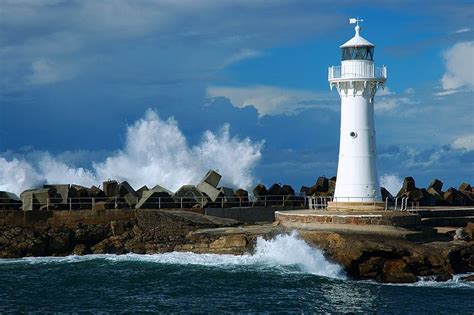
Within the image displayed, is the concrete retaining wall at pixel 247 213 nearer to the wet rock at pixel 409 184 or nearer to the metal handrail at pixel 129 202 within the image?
the metal handrail at pixel 129 202

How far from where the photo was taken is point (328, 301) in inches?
738

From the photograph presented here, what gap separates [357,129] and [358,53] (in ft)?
7.72

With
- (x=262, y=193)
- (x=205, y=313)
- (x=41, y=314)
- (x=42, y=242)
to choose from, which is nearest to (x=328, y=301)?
(x=205, y=313)

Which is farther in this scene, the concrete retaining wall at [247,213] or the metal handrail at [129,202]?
the concrete retaining wall at [247,213]

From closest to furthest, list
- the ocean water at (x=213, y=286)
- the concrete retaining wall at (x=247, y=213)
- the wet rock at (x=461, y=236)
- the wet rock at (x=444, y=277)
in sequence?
the ocean water at (x=213, y=286)
the wet rock at (x=444, y=277)
the wet rock at (x=461, y=236)
the concrete retaining wall at (x=247, y=213)

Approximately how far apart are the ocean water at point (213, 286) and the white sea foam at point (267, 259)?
0.03 metres

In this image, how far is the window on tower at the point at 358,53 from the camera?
2636cm

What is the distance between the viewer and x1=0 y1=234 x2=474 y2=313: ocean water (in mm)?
18188

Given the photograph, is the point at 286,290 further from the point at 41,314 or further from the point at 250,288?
the point at 41,314

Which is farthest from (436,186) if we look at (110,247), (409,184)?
(110,247)

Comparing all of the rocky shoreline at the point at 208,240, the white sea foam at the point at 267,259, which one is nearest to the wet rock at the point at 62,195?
the rocky shoreline at the point at 208,240

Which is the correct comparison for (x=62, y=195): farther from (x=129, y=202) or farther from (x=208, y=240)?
(x=208, y=240)

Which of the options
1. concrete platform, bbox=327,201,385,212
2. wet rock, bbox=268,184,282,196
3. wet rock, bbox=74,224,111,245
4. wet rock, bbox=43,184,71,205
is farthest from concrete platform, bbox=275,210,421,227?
wet rock, bbox=43,184,71,205

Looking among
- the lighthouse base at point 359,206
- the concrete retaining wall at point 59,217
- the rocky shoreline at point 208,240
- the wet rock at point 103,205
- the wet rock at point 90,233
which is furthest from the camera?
the wet rock at point 103,205
